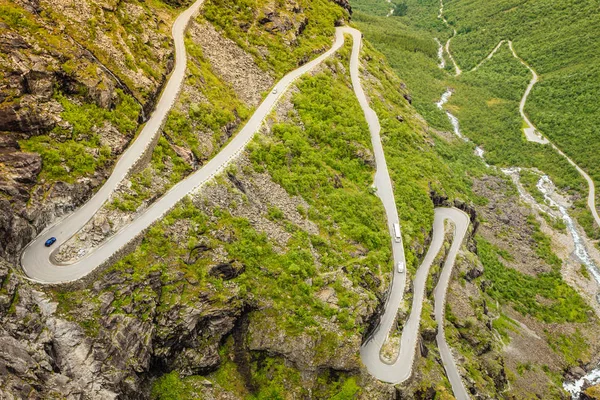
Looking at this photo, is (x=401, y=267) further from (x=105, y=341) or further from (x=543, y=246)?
(x=543, y=246)

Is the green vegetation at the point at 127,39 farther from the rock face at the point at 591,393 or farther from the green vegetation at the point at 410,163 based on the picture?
the rock face at the point at 591,393

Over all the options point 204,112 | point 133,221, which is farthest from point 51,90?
point 204,112

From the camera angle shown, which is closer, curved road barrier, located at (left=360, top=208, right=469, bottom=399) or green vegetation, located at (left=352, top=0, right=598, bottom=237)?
curved road barrier, located at (left=360, top=208, right=469, bottom=399)

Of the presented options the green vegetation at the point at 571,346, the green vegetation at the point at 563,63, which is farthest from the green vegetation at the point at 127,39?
the green vegetation at the point at 563,63

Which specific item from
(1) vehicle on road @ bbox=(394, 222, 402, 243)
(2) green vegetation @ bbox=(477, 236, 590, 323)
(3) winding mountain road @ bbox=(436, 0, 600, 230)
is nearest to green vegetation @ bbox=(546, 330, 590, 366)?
(2) green vegetation @ bbox=(477, 236, 590, 323)

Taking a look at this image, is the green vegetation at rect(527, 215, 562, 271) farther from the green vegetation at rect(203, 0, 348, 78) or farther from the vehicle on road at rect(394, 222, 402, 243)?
the green vegetation at rect(203, 0, 348, 78)

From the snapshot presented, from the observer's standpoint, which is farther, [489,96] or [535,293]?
[489,96]

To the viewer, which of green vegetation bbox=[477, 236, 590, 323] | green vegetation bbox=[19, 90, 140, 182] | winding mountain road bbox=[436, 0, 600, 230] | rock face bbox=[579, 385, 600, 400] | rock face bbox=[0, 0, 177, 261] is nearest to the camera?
rock face bbox=[0, 0, 177, 261]
